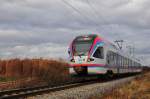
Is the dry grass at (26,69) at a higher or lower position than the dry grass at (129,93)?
higher

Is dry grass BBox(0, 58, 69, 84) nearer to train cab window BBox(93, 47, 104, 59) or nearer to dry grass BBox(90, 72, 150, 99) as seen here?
train cab window BBox(93, 47, 104, 59)

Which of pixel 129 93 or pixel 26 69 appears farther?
pixel 26 69

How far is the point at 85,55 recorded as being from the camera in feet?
71.7

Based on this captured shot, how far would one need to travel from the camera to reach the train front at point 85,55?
71.1 feet

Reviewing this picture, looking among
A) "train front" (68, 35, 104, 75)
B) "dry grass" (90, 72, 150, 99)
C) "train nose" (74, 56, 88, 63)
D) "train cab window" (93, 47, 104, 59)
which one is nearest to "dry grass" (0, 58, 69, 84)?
"train front" (68, 35, 104, 75)

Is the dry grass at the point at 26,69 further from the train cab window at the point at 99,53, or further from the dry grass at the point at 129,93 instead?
the dry grass at the point at 129,93

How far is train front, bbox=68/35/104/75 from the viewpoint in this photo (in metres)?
21.7

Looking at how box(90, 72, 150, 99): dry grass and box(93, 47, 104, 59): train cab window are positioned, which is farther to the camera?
box(93, 47, 104, 59): train cab window

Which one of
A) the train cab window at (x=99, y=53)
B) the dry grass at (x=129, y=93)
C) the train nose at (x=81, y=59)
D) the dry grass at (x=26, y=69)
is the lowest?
the dry grass at (x=129, y=93)

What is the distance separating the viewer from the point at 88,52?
21984 mm

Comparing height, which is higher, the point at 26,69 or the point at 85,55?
the point at 85,55

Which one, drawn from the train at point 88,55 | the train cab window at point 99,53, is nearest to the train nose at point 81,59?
the train at point 88,55

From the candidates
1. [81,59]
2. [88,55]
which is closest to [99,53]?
[88,55]

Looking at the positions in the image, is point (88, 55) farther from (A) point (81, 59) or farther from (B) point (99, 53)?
(B) point (99, 53)
